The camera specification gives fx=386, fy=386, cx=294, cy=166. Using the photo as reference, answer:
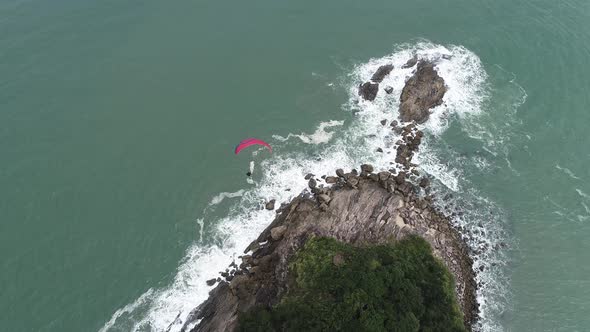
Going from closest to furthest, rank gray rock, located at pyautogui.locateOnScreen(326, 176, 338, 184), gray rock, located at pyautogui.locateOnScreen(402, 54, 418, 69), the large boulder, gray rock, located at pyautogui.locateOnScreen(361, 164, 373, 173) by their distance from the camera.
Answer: gray rock, located at pyautogui.locateOnScreen(326, 176, 338, 184) < gray rock, located at pyautogui.locateOnScreen(361, 164, 373, 173) < the large boulder < gray rock, located at pyautogui.locateOnScreen(402, 54, 418, 69)

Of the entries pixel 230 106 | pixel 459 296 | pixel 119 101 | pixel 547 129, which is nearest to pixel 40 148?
pixel 119 101

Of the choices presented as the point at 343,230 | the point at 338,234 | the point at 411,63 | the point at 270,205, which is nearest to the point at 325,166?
the point at 270,205

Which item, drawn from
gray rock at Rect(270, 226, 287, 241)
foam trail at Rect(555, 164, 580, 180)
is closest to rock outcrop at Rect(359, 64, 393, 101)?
foam trail at Rect(555, 164, 580, 180)

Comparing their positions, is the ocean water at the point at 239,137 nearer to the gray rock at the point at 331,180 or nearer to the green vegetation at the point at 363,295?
the gray rock at the point at 331,180

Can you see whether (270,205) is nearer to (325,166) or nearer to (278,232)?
(278,232)

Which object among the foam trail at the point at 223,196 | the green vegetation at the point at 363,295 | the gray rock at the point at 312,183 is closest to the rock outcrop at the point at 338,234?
the gray rock at the point at 312,183

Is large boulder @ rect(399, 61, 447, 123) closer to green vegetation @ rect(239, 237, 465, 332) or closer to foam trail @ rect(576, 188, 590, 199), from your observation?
foam trail @ rect(576, 188, 590, 199)
